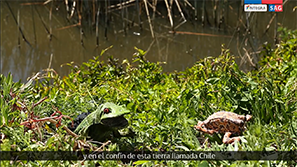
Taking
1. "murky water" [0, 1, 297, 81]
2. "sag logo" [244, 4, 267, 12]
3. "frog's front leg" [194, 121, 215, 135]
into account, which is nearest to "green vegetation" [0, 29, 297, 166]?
"frog's front leg" [194, 121, 215, 135]

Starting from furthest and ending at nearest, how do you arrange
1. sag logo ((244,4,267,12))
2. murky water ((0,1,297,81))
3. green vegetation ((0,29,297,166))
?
murky water ((0,1,297,81)) < sag logo ((244,4,267,12)) < green vegetation ((0,29,297,166))

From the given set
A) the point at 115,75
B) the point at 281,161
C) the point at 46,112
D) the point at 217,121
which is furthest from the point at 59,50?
the point at 281,161

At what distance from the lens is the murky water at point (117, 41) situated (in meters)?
5.23

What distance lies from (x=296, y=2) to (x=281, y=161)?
606 centimetres

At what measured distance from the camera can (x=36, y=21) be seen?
6.64 meters

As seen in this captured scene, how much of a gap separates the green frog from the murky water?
2.85 metres

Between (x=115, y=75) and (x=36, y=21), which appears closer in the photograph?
(x=115, y=75)

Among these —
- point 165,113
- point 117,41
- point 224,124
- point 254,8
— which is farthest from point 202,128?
point 117,41

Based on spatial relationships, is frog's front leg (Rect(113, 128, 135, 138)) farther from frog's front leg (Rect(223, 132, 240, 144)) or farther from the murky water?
the murky water

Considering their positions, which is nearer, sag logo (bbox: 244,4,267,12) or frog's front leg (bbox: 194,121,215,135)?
frog's front leg (bbox: 194,121,215,135)

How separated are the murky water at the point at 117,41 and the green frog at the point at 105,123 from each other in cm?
285

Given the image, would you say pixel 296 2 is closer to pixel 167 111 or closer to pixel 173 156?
pixel 167 111

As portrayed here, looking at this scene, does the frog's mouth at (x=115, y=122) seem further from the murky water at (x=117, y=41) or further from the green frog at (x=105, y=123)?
the murky water at (x=117, y=41)

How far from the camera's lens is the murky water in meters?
5.23
